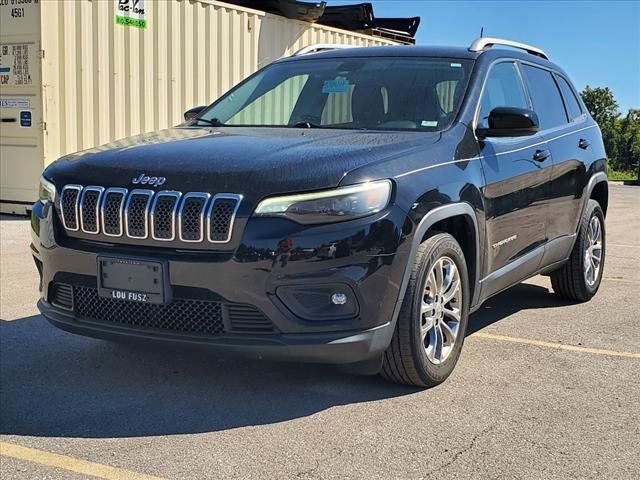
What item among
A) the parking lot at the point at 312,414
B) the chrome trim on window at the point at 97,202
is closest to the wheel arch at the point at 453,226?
the parking lot at the point at 312,414

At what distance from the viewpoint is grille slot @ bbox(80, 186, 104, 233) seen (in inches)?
145

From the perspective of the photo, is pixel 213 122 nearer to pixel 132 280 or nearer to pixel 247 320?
pixel 132 280

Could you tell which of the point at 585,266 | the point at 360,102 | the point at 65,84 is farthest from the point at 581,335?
the point at 65,84

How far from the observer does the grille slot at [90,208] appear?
3.68 m

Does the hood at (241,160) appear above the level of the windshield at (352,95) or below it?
below

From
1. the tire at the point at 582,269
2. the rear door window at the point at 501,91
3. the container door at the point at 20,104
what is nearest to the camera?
the rear door window at the point at 501,91

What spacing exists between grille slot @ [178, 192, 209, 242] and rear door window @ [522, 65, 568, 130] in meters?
2.79

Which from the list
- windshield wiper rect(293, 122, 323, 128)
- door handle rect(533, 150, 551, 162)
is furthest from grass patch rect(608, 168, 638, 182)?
windshield wiper rect(293, 122, 323, 128)

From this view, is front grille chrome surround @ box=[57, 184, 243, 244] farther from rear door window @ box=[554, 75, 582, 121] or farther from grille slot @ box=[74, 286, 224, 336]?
rear door window @ box=[554, 75, 582, 121]

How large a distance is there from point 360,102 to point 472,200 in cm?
99

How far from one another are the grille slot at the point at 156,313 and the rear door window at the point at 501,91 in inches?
75.6

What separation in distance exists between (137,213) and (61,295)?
683 millimetres

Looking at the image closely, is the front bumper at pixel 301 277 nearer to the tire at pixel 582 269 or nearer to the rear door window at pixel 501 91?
the rear door window at pixel 501 91

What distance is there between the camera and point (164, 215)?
11.5 feet
